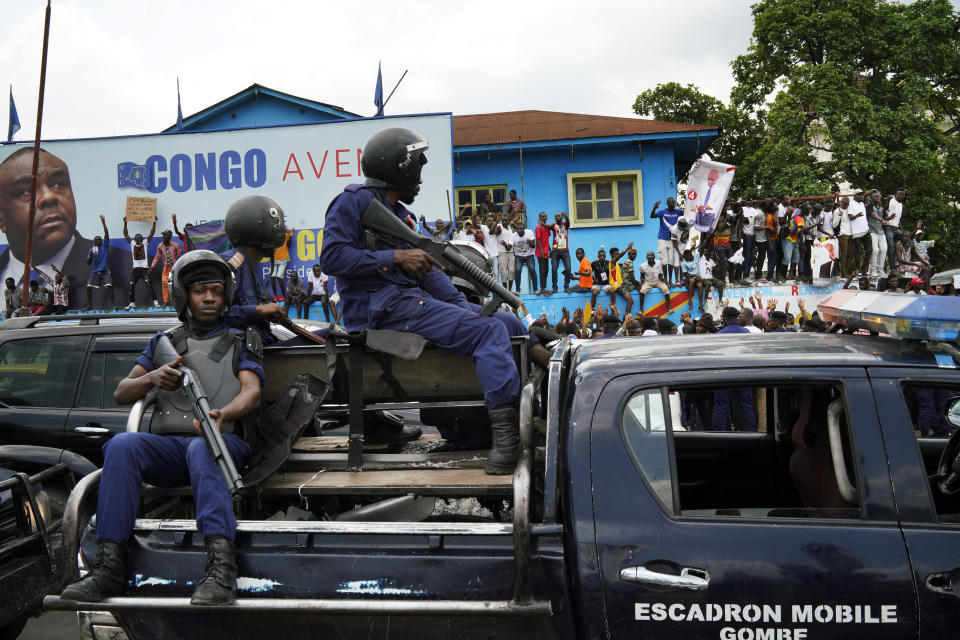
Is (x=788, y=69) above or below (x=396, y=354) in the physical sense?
above

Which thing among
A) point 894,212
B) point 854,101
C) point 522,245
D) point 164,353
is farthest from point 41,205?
point 854,101

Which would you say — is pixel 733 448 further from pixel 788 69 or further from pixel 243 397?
pixel 788 69

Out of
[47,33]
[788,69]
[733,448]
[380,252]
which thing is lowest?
[733,448]

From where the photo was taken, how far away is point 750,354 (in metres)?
2.64

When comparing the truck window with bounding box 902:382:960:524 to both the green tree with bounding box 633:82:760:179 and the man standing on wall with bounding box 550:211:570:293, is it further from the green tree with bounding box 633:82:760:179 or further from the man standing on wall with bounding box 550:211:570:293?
the green tree with bounding box 633:82:760:179

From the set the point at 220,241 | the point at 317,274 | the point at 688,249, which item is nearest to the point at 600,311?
the point at 688,249

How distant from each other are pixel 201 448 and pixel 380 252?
1245 mm

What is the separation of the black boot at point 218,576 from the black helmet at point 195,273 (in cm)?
A: 135

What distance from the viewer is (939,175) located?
24344 mm

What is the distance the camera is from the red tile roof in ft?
67.9

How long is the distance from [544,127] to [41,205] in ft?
45.3

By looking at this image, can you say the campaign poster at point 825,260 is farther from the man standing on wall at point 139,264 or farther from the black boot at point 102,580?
the black boot at point 102,580

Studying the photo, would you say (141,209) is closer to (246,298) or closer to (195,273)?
(246,298)

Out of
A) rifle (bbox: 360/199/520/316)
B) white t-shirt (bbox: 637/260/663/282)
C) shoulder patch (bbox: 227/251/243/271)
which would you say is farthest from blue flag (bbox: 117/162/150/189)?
rifle (bbox: 360/199/520/316)
